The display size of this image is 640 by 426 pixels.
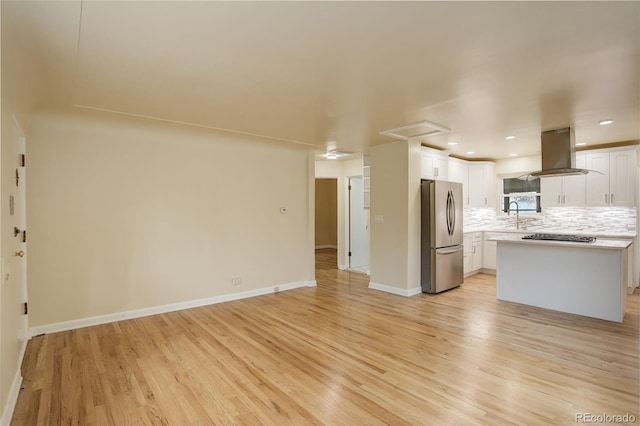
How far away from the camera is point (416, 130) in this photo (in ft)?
14.9

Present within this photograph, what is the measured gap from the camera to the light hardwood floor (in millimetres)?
2248

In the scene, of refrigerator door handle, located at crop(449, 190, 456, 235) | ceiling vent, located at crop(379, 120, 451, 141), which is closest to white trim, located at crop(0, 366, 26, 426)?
ceiling vent, located at crop(379, 120, 451, 141)

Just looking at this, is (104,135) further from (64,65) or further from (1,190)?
(1,190)

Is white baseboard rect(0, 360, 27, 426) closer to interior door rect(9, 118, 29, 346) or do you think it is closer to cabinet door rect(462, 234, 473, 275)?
interior door rect(9, 118, 29, 346)

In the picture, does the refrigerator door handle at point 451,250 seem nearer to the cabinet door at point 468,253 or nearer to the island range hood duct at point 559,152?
the cabinet door at point 468,253

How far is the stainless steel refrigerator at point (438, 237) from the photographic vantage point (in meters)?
5.29

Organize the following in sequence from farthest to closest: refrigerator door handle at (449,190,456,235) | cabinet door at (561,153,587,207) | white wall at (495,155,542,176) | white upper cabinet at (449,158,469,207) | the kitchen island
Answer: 1. white wall at (495,155,542,176)
2. white upper cabinet at (449,158,469,207)
3. cabinet door at (561,153,587,207)
4. refrigerator door handle at (449,190,456,235)
5. the kitchen island

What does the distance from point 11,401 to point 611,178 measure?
27.1 ft

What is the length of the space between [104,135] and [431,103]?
395 cm

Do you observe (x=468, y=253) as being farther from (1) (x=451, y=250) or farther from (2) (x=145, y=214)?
(2) (x=145, y=214)

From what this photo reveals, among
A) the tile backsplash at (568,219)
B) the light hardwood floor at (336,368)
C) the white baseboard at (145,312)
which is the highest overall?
the tile backsplash at (568,219)

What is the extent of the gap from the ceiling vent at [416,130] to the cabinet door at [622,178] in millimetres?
3537

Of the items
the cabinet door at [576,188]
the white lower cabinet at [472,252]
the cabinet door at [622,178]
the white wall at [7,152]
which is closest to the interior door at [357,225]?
the white lower cabinet at [472,252]

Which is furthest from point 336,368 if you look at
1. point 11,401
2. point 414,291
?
point 414,291
